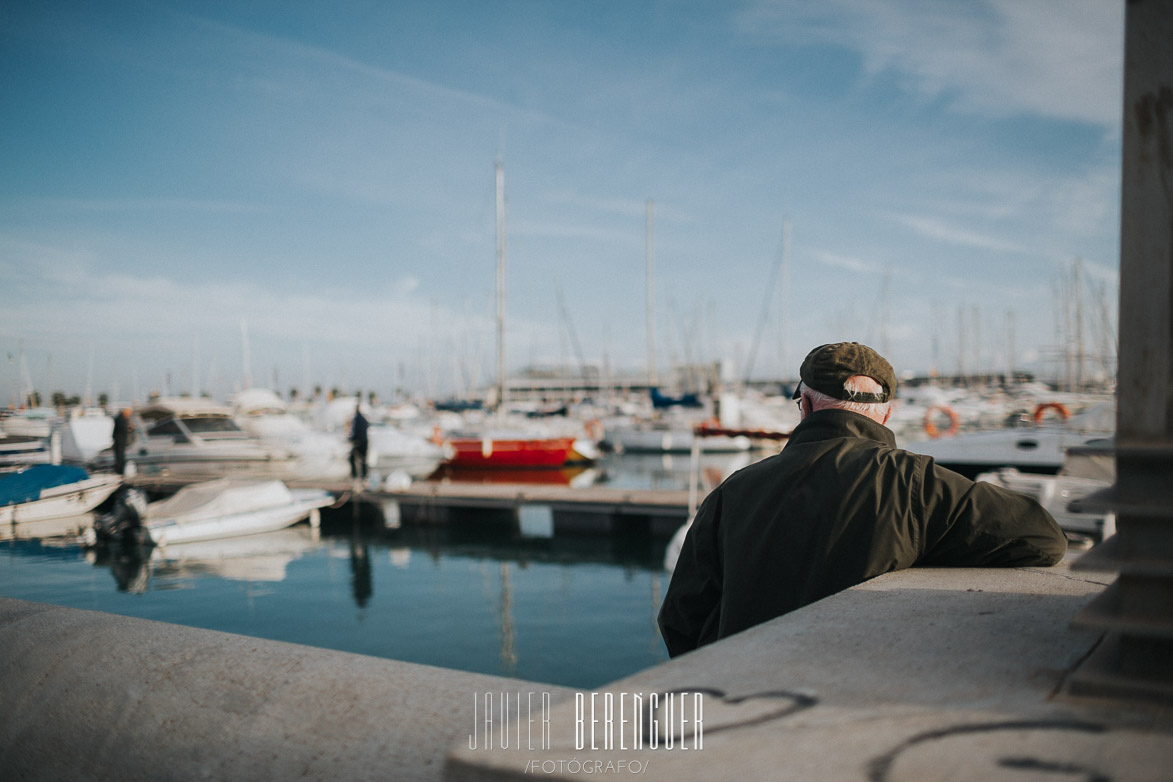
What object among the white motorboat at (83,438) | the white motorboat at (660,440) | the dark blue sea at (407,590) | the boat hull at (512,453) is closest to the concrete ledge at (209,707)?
the dark blue sea at (407,590)

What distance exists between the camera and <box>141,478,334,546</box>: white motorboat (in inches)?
605

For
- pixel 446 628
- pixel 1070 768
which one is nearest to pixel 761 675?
pixel 1070 768

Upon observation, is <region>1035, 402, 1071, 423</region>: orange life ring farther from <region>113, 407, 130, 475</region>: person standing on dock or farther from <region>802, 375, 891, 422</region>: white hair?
<region>113, 407, 130, 475</region>: person standing on dock

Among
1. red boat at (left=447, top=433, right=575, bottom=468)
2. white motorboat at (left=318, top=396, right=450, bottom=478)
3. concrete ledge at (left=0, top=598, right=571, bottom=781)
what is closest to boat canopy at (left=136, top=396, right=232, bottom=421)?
white motorboat at (left=318, top=396, right=450, bottom=478)

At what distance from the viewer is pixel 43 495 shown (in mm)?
17078

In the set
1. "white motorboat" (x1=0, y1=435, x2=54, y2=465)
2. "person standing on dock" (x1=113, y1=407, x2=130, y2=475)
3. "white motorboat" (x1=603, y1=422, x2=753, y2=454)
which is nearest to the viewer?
"white motorboat" (x1=0, y1=435, x2=54, y2=465)

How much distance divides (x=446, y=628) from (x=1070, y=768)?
34.5ft

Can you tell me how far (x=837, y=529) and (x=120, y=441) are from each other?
78.9 ft

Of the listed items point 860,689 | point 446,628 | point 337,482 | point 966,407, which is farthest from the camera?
point 966,407

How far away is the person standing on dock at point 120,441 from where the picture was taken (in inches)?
838

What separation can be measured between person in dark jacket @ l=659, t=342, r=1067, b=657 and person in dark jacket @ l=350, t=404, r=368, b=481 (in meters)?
20.5

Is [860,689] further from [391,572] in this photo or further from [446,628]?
[391,572]

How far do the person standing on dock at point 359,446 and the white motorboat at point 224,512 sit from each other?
152 inches

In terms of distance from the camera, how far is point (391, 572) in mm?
14367
